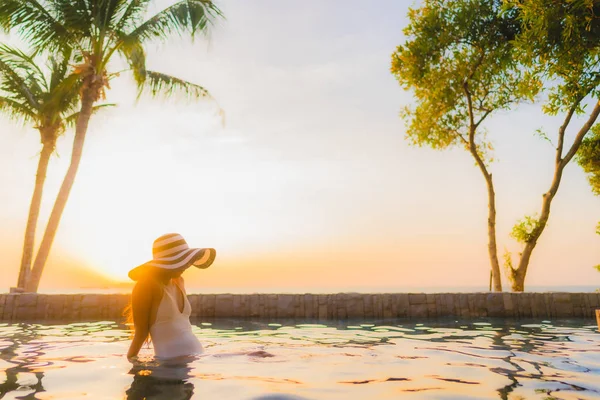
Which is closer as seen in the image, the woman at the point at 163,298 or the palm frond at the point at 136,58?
the woman at the point at 163,298

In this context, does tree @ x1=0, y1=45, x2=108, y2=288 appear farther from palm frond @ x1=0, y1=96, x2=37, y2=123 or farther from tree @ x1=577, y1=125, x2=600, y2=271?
tree @ x1=577, y1=125, x2=600, y2=271

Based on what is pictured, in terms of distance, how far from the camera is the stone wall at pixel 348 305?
10188mm

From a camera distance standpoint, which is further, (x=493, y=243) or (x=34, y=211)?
(x=34, y=211)

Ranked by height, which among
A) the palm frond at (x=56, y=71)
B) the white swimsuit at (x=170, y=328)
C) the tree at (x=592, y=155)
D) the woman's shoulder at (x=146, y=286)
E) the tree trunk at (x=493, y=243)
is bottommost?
the white swimsuit at (x=170, y=328)

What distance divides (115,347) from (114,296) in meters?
4.71

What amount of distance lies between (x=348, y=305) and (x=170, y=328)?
643 centimetres

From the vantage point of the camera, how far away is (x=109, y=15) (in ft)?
46.4

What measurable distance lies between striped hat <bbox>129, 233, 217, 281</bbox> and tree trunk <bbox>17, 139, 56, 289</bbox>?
12.2 metres

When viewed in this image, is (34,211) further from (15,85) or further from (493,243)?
(493,243)

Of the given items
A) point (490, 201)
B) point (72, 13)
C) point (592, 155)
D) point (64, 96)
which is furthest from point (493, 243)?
point (64, 96)

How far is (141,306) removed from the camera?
4117 mm

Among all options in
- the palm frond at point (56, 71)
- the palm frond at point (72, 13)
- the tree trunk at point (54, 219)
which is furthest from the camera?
the palm frond at point (56, 71)

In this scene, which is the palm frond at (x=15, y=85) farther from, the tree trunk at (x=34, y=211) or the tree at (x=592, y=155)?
the tree at (x=592, y=155)

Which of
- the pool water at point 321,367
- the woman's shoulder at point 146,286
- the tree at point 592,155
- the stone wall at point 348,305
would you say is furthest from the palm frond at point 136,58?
the tree at point 592,155
